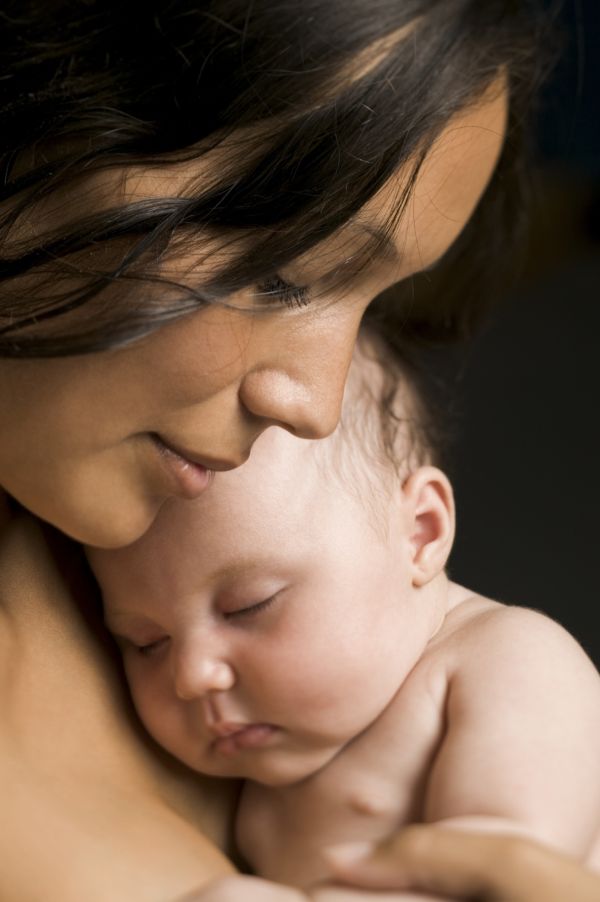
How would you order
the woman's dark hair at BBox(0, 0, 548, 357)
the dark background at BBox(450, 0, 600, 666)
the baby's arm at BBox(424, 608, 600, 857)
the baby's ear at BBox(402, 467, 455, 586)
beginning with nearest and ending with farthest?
the woman's dark hair at BBox(0, 0, 548, 357) < the baby's arm at BBox(424, 608, 600, 857) < the baby's ear at BBox(402, 467, 455, 586) < the dark background at BBox(450, 0, 600, 666)

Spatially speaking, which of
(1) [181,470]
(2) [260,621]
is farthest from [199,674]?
(1) [181,470]

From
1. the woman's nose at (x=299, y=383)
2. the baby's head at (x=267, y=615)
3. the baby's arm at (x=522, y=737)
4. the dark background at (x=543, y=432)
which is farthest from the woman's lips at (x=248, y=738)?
the dark background at (x=543, y=432)

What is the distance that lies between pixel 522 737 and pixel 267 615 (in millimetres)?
176

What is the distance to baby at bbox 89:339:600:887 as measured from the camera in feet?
2.75

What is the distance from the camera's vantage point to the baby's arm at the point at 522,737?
772 mm

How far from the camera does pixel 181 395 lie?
708 mm

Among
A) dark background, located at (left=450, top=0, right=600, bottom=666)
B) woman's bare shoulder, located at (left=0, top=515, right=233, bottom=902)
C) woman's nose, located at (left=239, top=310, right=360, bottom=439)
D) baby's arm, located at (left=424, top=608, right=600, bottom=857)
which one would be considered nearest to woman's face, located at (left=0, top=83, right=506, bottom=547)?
woman's nose, located at (left=239, top=310, right=360, bottom=439)

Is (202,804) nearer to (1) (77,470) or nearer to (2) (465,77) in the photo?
(1) (77,470)

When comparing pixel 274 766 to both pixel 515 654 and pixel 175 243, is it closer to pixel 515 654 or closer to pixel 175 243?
pixel 515 654

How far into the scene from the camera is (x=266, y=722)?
858mm

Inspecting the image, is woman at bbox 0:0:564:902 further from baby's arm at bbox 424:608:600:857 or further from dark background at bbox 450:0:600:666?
dark background at bbox 450:0:600:666

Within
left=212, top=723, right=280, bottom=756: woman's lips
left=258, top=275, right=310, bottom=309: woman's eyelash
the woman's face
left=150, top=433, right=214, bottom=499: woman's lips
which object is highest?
left=258, top=275, right=310, bottom=309: woman's eyelash

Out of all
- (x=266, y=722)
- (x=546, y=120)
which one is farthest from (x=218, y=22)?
(x=546, y=120)

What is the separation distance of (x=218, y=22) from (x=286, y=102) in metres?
0.05
